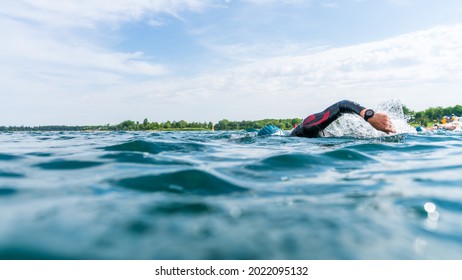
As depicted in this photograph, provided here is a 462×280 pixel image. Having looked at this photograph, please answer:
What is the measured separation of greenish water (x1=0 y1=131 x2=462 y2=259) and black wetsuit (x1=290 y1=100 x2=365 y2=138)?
4596 millimetres

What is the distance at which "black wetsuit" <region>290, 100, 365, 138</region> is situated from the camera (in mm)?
8898

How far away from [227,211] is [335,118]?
7552 mm

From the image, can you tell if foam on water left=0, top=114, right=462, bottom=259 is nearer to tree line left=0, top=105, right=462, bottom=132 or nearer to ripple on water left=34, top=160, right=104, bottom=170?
ripple on water left=34, top=160, right=104, bottom=170

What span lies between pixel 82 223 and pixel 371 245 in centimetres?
190

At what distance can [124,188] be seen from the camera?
10.3 ft

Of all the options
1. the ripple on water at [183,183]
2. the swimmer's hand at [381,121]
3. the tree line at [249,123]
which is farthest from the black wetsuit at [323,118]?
the tree line at [249,123]

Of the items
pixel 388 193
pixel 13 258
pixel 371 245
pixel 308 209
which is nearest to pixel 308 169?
pixel 388 193

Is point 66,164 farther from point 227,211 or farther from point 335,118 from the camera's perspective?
point 335,118

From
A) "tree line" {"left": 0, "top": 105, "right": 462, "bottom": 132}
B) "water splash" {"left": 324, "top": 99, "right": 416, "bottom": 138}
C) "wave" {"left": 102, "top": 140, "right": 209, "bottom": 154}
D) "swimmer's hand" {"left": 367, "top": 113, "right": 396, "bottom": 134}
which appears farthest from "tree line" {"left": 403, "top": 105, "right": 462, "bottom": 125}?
"wave" {"left": 102, "top": 140, "right": 209, "bottom": 154}

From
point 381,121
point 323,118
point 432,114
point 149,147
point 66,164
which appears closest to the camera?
point 66,164

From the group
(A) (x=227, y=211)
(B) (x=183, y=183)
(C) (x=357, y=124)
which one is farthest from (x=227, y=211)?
(C) (x=357, y=124)

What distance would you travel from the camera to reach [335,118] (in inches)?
369

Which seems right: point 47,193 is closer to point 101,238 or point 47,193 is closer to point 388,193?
point 101,238
